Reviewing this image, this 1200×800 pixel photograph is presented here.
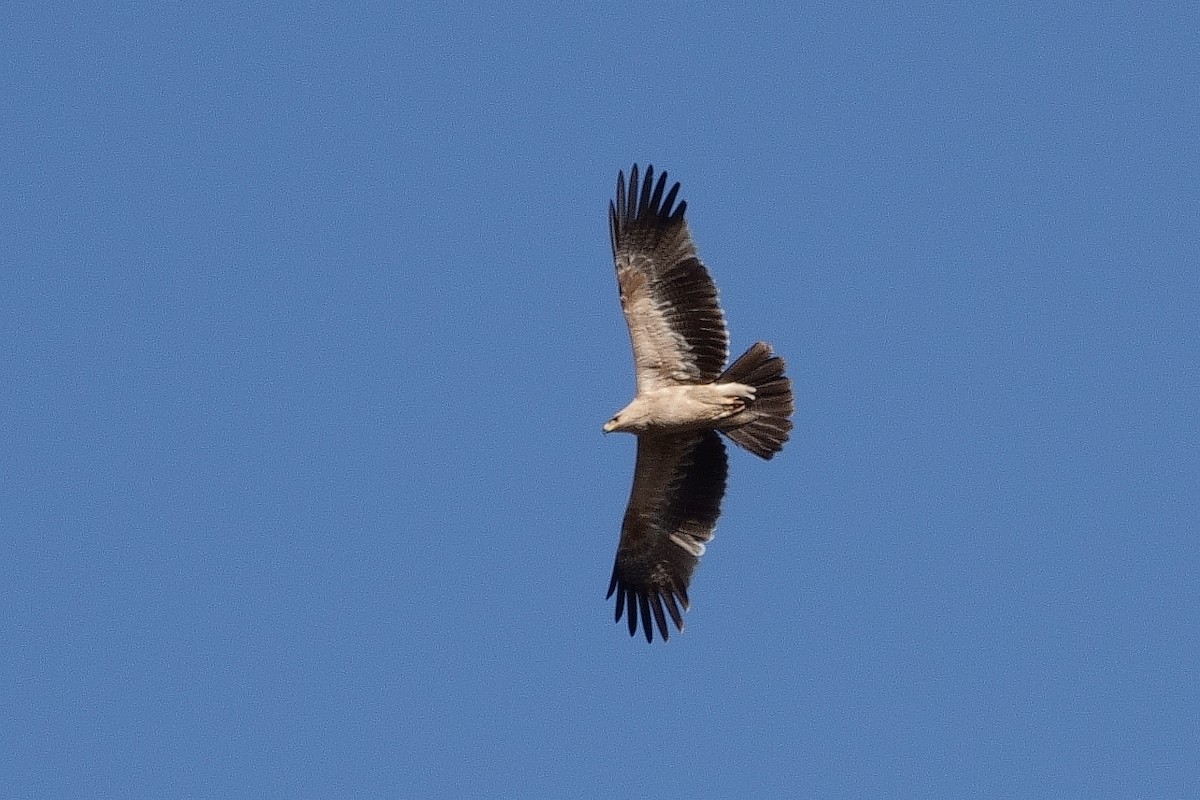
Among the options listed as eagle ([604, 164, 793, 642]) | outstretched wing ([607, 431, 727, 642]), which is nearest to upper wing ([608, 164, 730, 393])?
eagle ([604, 164, 793, 642])

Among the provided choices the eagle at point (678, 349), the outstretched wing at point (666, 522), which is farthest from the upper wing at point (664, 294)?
the outstretched wing at point (666, 522)

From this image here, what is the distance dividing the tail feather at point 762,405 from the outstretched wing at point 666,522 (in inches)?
18.1

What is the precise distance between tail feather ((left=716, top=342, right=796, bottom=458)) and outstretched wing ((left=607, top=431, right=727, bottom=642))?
1.50 feet

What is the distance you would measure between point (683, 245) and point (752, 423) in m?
1.49

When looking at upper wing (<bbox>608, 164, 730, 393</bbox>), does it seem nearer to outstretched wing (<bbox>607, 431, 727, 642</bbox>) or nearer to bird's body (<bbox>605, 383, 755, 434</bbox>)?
bird's body (<bbox>605, 383, 755, 434</bbox>)

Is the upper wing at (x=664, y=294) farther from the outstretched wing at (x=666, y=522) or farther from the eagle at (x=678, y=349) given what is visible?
the outstretched wing at (x=666, y=522)

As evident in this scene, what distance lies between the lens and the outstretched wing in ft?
53.0

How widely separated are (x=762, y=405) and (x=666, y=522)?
1574mm

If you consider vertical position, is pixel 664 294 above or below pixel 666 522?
above

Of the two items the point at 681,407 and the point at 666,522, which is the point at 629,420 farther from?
the point at 666,522

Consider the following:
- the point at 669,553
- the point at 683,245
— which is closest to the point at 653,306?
the point at 683,245

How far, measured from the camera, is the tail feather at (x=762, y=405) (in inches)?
603

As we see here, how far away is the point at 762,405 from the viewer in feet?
50.9

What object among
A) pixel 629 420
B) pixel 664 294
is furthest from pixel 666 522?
pixel 664 294
